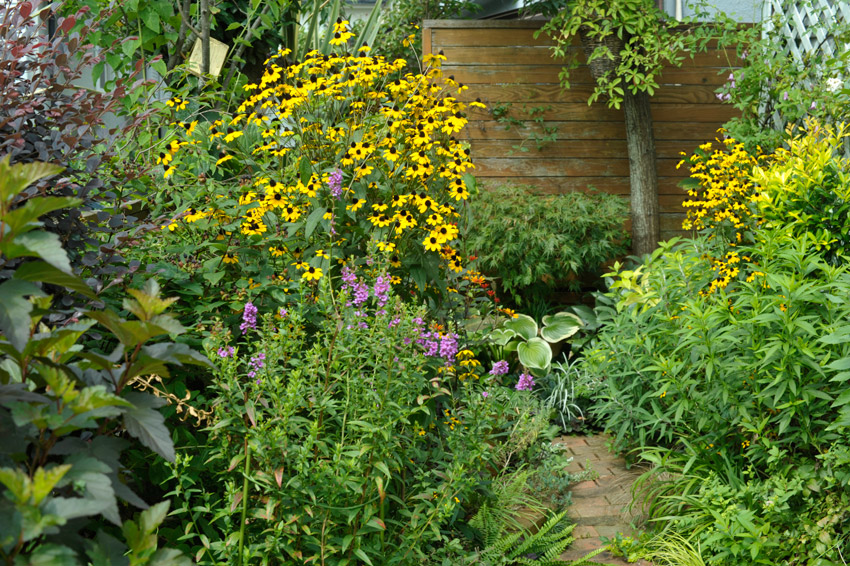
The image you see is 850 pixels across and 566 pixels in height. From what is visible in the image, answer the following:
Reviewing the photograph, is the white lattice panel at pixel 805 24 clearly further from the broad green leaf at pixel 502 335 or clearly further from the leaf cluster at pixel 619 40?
the broad green leaf at pixel 502 335

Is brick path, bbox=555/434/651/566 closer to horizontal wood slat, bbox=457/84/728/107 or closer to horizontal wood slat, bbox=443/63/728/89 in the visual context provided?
horizontal wood slat, bbox=457/84/728/107

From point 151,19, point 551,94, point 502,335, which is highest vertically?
point 151,19

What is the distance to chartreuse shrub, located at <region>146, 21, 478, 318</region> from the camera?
2.64 meters

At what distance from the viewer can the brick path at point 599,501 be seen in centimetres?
274

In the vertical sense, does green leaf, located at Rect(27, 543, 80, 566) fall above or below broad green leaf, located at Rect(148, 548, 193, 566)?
above

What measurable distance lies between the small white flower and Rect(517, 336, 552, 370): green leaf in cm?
221

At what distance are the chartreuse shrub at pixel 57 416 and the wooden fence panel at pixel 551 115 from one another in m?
4.74

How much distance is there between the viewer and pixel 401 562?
2.10m

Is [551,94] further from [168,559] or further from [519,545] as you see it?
[168,559]

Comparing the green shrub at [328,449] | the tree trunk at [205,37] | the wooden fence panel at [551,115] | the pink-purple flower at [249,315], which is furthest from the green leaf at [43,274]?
the wooden fence panel at [551,115]

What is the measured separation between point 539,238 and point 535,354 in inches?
31.3

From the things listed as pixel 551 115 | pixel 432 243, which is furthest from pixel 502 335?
pixel 551 115

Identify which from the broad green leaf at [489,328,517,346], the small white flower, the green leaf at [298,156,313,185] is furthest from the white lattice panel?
the green leaf at [298,156,313,185]

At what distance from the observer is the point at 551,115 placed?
568 centimetres
